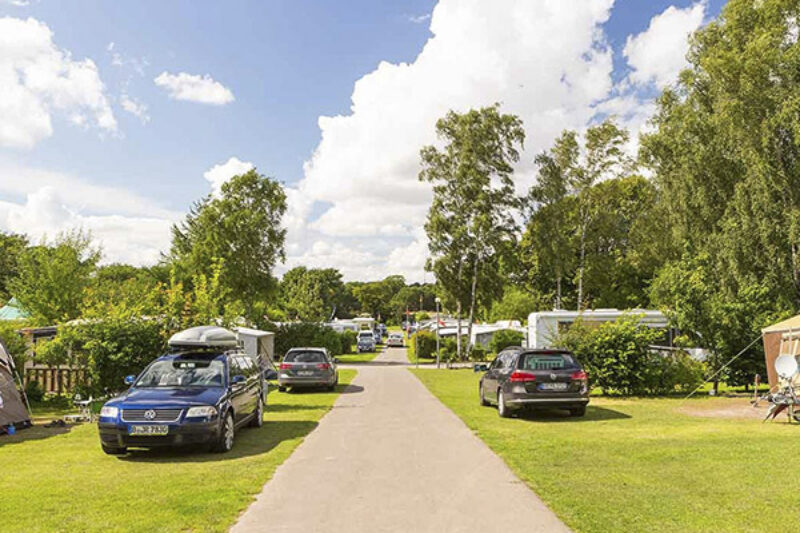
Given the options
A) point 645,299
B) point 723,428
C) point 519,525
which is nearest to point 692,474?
point 519,525

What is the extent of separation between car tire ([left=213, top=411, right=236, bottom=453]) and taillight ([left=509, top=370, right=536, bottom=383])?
6.01 m

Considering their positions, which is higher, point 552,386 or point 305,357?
point 305,357

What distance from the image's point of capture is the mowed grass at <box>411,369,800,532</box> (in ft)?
18.9

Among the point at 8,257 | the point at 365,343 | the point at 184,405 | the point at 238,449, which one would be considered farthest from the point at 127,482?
the point at 8,257

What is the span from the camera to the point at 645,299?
47469 mm

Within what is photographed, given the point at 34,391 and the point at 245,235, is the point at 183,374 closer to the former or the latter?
the point at 34,391

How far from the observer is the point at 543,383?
13.0m

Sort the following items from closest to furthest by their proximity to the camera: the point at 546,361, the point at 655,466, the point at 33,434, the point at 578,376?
the point at 655,466 → the point at 33,434 → the point at 578,376 → the point at 546,361

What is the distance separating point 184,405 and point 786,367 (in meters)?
11.9

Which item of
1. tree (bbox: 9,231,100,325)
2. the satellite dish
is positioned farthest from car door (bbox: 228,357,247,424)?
tree (bbox: 9,231,100,325)

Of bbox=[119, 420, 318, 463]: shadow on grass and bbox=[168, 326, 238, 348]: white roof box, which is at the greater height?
bbox=[168, 326, 238, 348]: white roof box

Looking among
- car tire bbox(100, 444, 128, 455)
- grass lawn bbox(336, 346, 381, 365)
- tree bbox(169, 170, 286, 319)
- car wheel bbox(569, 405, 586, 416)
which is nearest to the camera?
car tire bbox(100, 444, 128, 455)

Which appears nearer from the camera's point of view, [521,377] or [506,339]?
[521,377]

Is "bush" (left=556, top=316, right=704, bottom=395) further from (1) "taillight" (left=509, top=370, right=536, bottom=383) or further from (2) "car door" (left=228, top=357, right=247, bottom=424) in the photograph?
(2) "car door" (left=228, top=357, right=247, bottom=424)
